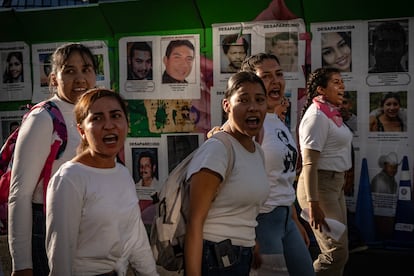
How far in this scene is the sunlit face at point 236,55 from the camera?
5637 millimetres

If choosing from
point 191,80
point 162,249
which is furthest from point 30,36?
point 162,249

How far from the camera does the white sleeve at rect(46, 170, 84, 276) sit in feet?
7.42

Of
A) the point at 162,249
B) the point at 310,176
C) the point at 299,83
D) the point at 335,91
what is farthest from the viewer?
the point at 299,83

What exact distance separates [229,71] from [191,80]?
398 mm

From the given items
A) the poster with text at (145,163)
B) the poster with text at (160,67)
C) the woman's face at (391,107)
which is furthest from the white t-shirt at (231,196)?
the poster with text at (145,163)

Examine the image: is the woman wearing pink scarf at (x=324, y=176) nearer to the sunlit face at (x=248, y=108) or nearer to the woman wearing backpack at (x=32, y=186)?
the sunlit face at (x=248, y=108)

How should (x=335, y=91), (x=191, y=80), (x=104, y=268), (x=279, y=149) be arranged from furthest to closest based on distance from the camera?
(x=191, y=80) < (x=335, y=91) < (x=279, y=149) < (x=104, y=268)

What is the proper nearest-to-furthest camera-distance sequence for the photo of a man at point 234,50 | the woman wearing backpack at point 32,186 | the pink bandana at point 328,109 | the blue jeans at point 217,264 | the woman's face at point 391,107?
the woman wearing backpack at point 32,186 < the blue jeans at point 217,264 < the pink bandana at point 328,109 < the woman's face at point 391,107 < the photo of a man at point 234,50

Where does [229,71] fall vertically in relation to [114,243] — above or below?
above

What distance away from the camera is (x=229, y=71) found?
571 cm

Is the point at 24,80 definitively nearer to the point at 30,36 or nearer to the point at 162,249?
the point at 30,36

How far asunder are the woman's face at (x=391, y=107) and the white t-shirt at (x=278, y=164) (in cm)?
192

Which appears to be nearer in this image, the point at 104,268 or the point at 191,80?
the point at 104,268

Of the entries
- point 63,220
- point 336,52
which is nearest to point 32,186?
point 63,220
